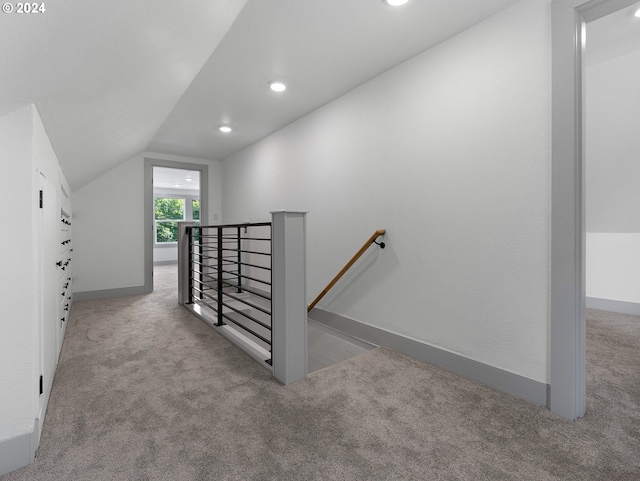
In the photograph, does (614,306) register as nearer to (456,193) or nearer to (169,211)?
Result: (456,193)

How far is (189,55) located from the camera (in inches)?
71.9

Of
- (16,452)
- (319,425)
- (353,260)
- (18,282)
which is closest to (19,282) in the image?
(18,282)

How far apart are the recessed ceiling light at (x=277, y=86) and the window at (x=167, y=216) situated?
7935mm

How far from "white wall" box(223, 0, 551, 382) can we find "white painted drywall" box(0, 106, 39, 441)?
2200 mm

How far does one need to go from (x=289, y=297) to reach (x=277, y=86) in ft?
6.42

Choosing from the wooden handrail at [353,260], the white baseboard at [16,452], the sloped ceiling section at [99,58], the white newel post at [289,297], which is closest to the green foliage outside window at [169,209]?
the sloped ceiling section at [99,58]

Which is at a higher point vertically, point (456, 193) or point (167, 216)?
point (167, 216)

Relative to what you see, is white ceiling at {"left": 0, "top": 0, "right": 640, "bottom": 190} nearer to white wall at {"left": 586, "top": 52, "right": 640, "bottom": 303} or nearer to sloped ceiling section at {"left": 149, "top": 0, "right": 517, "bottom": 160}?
sloped ceiling section at {"left": 149, "top": 0, "right": 517, "bottom": 160}

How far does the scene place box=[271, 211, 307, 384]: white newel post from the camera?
1.89 m

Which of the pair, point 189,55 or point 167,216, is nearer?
point 189,55

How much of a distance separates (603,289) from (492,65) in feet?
10.1

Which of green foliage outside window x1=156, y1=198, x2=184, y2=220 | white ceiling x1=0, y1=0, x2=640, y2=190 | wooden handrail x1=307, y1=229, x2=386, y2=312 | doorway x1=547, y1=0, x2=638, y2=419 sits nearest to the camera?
white ceiling x1=0, y1=0, x2=640, y2=190

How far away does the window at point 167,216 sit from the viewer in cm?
969

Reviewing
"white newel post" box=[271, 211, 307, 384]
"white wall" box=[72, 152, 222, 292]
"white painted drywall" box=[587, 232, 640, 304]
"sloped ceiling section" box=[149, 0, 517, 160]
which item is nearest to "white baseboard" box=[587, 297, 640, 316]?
"white painted drywall" box=[587, 232, 640, 304]
